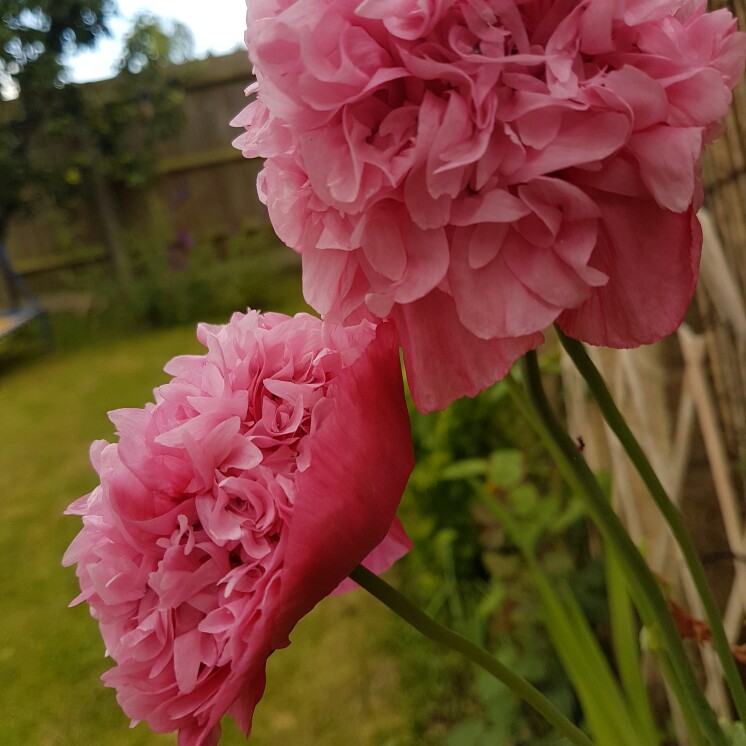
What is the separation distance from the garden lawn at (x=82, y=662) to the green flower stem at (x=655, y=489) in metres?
0.63

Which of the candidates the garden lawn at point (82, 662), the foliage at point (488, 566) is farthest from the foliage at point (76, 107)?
the foliage at point (488, 566)

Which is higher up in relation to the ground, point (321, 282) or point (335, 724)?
point (321, 282)

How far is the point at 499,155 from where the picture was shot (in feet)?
0.52

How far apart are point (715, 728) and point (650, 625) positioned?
34mm

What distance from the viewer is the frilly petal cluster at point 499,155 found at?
0.51 feet

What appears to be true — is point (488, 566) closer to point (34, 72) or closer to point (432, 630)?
point (432, 630)

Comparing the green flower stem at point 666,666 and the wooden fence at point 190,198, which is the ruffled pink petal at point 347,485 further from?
the wooden fence at point 190,198

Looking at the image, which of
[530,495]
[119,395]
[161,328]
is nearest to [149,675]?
[530,495]

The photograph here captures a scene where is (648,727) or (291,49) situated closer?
(291,49)

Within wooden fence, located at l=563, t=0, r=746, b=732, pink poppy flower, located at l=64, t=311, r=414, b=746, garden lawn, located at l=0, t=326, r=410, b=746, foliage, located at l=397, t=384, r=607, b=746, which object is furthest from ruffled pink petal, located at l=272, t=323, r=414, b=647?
garden lawn, located at l=0, t=326, r=410, b=746

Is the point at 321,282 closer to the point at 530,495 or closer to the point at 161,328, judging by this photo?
the point at 530,495

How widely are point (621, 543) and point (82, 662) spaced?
0.84 meters

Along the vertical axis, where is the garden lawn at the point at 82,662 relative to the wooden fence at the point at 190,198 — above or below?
below

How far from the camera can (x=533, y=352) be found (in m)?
0.18
